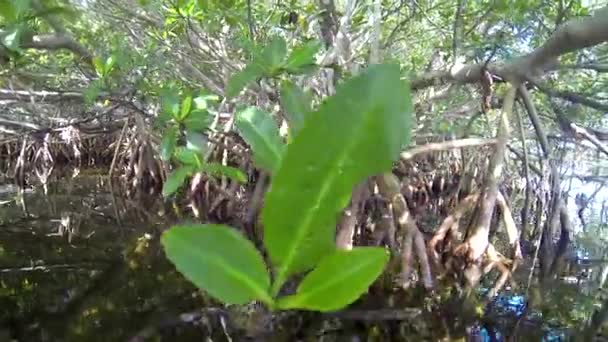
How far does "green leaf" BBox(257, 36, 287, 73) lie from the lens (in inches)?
55.2

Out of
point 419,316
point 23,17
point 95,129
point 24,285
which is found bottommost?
point 24,285

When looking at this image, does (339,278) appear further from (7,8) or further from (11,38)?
(11,38)

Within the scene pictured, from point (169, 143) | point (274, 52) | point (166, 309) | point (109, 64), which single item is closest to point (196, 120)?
point (169, 143)

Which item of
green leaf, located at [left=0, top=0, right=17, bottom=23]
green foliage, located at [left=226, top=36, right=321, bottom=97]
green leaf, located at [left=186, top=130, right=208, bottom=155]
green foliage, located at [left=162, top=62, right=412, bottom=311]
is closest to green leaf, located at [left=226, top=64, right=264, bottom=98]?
green foliage, located at [left=226, top=36, right=321, bottom=97]

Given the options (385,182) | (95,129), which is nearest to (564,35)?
(385,182)

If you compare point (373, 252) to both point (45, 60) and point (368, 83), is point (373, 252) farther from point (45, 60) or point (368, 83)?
point (45, 60)

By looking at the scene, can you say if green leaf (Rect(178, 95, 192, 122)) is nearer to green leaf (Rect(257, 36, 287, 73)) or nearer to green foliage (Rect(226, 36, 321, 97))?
green foliage (Rect(226, 36, 321, 97))

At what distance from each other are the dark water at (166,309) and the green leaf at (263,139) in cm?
114

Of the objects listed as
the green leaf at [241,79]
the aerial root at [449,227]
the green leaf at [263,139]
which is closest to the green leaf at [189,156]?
the green leaf at [241,79]

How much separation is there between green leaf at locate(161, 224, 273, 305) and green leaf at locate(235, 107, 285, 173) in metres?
0.13

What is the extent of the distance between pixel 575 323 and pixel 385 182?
110 cm

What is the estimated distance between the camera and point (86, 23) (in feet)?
12.3

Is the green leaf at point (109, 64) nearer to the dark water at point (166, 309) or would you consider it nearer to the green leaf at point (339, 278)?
the dark water at point (166, 309)

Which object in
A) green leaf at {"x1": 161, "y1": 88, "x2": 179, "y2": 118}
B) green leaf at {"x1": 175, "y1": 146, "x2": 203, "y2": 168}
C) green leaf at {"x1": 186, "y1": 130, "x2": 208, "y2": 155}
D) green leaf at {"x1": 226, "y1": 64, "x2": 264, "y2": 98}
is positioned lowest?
green leaf at {"x1": 175, "y1": 146, "x2": 203, "y2": 168}
